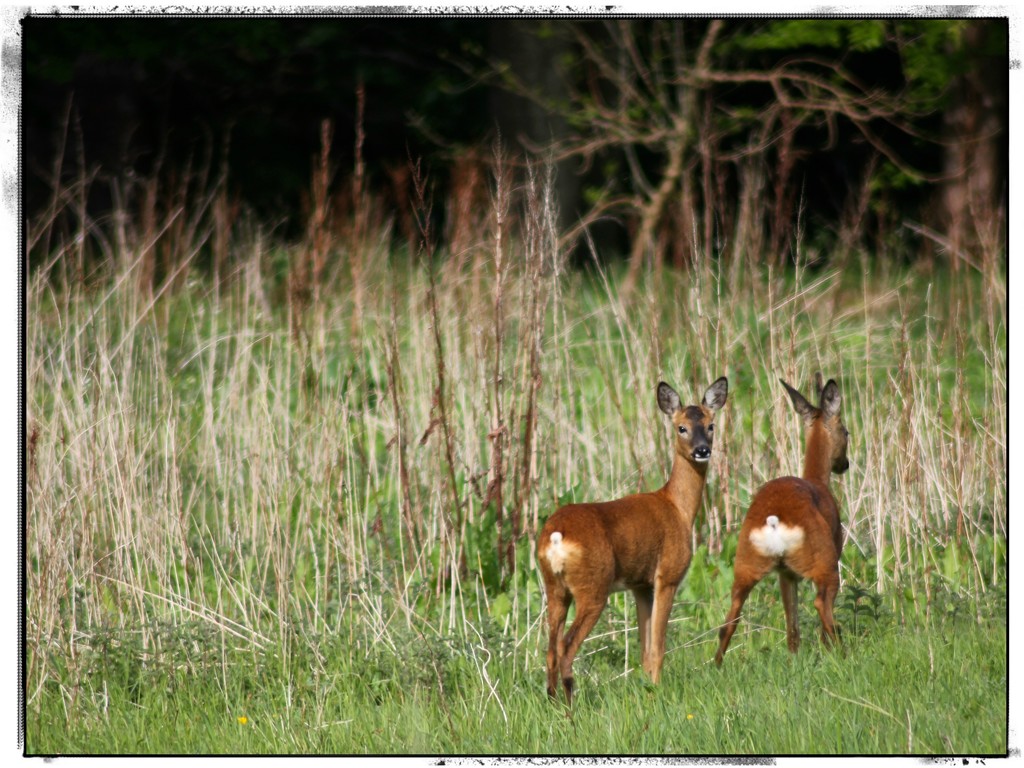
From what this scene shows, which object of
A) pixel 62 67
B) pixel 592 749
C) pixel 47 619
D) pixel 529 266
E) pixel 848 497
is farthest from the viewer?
pixel 62 67

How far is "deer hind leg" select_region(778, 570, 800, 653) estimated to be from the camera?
13.3 ft

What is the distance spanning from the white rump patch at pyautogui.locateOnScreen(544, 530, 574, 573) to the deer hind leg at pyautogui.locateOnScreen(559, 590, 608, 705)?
0.11 metres

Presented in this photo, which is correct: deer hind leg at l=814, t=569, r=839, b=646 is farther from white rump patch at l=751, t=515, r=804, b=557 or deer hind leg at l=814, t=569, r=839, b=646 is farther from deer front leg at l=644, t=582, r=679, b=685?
deer front leg at l=644, t=582, r=679, b=685

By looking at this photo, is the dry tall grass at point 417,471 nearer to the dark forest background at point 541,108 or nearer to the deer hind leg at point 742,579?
the deer hind leg at point 742,579

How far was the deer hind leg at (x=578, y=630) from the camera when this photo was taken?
3627 millimetres

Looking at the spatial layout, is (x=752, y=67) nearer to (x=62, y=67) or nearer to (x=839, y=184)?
(x=839, y=184)

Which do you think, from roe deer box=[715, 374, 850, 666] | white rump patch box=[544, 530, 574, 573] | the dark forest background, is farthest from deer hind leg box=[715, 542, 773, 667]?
the dark forest background

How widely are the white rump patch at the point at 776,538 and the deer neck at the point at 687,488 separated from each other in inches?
7.9

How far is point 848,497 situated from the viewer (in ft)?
16.2

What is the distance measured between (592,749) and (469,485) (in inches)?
70.2

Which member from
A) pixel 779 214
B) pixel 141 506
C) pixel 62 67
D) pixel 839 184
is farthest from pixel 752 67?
pixel 141 506

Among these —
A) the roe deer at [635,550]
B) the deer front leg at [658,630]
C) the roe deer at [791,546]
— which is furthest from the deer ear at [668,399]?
the deer front leg at [658,630]

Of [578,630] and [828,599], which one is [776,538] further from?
[578,630]

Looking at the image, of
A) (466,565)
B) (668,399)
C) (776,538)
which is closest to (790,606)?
(776,538)
